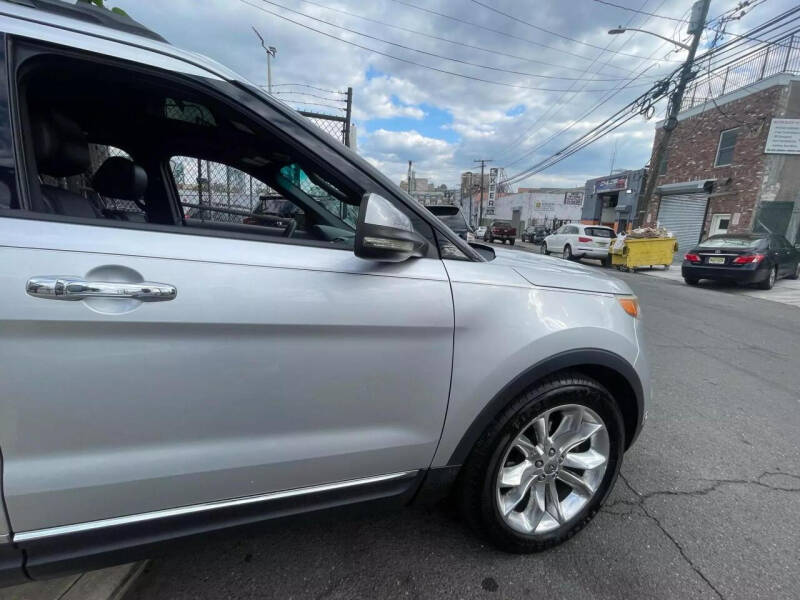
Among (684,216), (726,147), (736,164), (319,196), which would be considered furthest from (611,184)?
(319,196)

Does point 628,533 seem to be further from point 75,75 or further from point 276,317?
point 75,75

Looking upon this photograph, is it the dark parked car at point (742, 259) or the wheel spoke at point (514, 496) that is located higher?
the dark parked car at point (742, 259)

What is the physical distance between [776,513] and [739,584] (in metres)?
0.71

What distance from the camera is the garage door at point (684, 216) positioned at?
19.0m

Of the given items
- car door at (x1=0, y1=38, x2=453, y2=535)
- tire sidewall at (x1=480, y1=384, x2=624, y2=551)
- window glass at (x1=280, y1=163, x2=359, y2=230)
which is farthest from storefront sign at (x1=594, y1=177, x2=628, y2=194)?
car door at (x1=0, y1=38, x2=453, y2=535)

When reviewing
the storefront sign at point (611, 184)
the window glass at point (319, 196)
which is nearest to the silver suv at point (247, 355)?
the window glass at point (319, 196)

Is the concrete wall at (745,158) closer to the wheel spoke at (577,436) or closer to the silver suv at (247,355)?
the wheel spoke at (577,436)

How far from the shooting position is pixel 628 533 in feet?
6.45

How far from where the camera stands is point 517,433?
1.66 meters

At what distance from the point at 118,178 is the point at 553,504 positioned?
2.67m

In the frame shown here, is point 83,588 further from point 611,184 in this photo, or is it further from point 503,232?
point 611,184

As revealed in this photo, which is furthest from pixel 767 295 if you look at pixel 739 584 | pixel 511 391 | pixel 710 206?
pixel 511 391

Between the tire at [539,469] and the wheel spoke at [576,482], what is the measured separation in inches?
0.6

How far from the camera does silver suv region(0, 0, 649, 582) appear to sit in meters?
1.07
